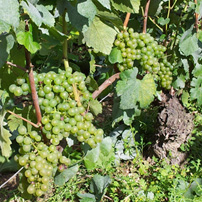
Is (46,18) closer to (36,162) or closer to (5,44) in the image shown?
(5,44)

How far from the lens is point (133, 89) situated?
150cm

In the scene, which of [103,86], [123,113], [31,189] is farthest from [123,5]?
[31,189]

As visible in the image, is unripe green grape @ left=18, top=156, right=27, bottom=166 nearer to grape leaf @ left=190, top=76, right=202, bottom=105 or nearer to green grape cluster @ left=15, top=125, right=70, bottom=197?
green grape cluster @ left=15, top=125, right=70, bottom=197

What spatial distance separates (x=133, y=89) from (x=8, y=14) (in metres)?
0.92

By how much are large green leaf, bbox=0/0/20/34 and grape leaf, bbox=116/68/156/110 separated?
2.75 ft

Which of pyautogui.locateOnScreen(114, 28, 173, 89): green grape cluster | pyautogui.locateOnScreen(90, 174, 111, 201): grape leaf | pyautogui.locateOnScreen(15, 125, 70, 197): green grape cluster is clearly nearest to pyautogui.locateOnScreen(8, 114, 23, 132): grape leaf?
pyautogui.locateOnScreen(15, 125, 70, 197): green grape cluster

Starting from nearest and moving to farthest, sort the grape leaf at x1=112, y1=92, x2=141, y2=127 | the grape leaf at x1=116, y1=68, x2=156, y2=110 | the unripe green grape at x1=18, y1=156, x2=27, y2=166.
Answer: the unripe green grape at x1=18, y1=156, x2=27, y2=166, the grape leaf at x1=116, y1=68, x2=156, y2=110, the grape leaf at x1=112, y1=92, x2=141, y2=127

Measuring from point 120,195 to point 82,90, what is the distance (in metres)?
1.22

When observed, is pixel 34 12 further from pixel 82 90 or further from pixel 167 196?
pixel 167 196

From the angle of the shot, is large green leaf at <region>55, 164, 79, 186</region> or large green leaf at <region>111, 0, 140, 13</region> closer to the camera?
large green leaf at <region>111, 0, 140, 13</region>

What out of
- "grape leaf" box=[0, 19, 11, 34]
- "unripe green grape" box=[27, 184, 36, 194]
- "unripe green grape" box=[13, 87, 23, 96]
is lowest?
"unripe green grape" box=[27, 184, 36, 194]

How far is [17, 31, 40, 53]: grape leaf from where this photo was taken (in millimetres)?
870

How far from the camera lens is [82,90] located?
1184 millimetres

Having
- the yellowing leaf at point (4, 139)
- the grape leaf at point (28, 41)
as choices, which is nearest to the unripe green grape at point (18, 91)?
the yellowing leaf at point (4, 139)
